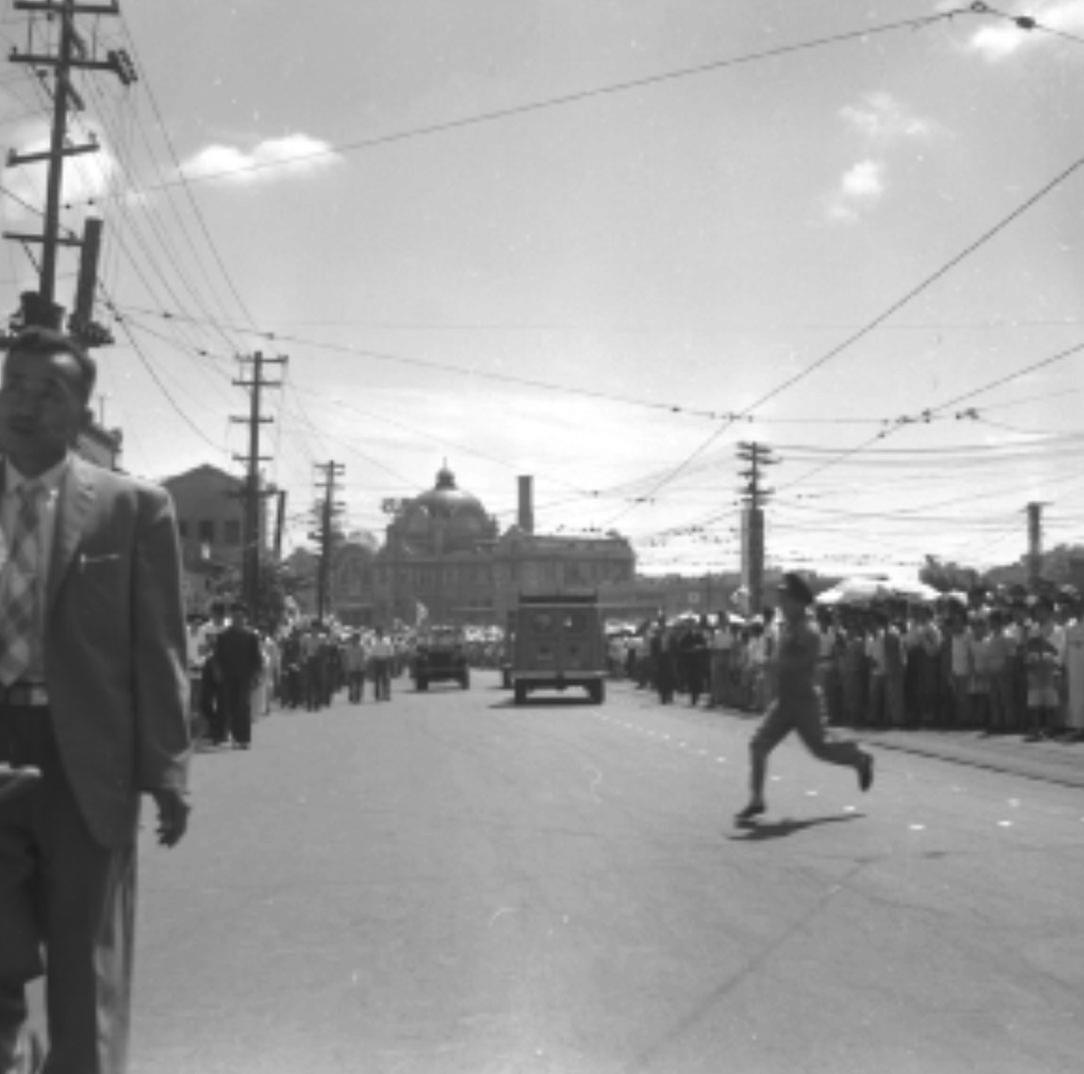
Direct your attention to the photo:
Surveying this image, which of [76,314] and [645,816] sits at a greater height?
[76,314]

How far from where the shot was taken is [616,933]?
6785 millimetres

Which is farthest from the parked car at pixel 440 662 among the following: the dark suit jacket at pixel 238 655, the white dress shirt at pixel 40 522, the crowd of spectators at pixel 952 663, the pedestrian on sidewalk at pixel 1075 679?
the white dress shirt at pixel 40 522

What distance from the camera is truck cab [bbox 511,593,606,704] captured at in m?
37.6

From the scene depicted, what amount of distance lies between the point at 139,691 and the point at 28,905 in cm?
47

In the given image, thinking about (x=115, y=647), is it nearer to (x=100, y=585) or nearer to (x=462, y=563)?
(x=100, y=585)

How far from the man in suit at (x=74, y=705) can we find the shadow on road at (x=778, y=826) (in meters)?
6.63

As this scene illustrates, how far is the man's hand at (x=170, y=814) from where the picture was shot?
A: 3.61 metres

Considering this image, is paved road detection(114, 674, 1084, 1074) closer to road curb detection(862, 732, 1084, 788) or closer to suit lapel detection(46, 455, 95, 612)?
road curb detection(862, 732, 1084, 788)

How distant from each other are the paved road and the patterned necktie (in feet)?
5.90

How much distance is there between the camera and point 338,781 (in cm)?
1462

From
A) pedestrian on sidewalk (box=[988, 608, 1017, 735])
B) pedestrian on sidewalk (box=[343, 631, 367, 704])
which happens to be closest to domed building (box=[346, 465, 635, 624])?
pedestrian on sidewalk (box=[343, 631, 367, 704])

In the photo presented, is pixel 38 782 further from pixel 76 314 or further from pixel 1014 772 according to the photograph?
pixel 76 314

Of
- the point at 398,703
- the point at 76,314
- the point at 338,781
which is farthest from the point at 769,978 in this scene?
the point at 398,703

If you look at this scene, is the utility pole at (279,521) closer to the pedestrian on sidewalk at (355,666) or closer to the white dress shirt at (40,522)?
the pedestrian on sidewalk at (355,666)
